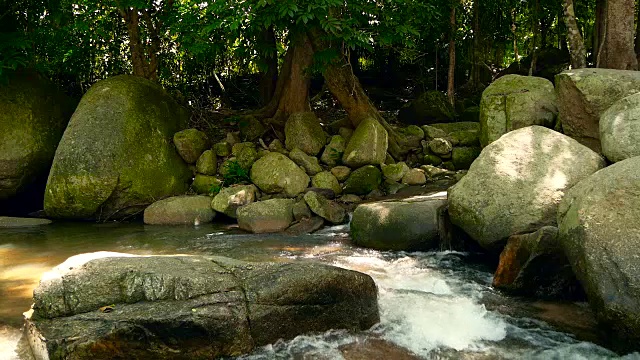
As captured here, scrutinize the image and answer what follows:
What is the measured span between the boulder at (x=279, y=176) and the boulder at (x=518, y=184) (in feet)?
11.5

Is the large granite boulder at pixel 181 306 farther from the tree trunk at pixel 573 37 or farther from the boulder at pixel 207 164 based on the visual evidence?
the tree trunk at pixel 573 37

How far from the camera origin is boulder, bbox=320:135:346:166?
10.2 metres

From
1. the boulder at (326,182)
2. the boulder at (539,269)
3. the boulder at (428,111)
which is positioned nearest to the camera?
the boulder at (539,269)

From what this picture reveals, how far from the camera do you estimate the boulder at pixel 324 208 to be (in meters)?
8.42

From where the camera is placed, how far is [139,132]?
31.8 ft

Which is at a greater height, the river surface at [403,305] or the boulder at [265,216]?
the boulder at [265,216]

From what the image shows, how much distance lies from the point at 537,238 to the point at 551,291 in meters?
0.56

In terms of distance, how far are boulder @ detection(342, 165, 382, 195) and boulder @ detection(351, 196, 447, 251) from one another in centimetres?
232

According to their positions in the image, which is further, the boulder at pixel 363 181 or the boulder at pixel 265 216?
the boulder at pixel 363 181

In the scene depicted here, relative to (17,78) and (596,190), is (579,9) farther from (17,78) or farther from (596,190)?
(17,78)

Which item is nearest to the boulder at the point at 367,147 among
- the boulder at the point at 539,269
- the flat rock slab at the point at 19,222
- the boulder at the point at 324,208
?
the boulder at the point at 324,208

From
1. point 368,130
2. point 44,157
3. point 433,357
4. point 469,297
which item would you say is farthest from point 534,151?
point 44,157

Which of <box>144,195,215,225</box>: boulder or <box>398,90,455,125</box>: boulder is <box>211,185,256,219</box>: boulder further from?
<box>398,90,455,125</box>: boulder

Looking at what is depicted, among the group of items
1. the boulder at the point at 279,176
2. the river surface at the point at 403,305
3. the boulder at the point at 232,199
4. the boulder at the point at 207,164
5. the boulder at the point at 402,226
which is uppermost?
the boulder at the point at 207,164
